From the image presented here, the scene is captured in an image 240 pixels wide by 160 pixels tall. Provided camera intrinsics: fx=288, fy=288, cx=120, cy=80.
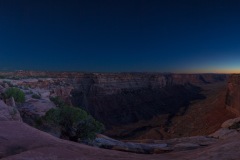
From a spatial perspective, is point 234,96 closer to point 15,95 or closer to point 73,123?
point 73,123

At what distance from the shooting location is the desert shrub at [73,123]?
16297 millimetres

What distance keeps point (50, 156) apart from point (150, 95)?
92.9m

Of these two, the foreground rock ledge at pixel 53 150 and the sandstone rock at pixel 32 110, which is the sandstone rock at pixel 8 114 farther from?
the foreground rock ledge at pixel 53 150

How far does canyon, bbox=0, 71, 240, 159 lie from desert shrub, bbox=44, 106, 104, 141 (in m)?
1.35

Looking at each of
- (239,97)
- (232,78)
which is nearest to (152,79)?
(232,78)

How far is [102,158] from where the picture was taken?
27.8ft

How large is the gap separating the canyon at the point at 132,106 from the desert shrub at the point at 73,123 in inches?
53.1

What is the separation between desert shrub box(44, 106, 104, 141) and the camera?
53.5 feet

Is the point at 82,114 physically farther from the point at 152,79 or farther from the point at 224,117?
the point at 152,79

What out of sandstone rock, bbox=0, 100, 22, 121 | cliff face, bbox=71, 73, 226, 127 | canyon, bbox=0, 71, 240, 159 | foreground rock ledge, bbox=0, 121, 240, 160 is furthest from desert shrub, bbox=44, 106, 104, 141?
cliff face, bbox=71, 73, 226, 127

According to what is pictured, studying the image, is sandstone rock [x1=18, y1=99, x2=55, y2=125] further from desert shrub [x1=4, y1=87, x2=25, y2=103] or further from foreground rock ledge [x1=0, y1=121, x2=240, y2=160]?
foreground rock ledge [x1=0, y1=121, x2=240, y2=160]

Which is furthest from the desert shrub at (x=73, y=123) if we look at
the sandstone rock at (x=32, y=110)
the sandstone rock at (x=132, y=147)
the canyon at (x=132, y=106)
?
the canyon at (x=132, y=106)

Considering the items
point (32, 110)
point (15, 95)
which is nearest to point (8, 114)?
point (32, 110)

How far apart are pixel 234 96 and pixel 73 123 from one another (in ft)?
147
